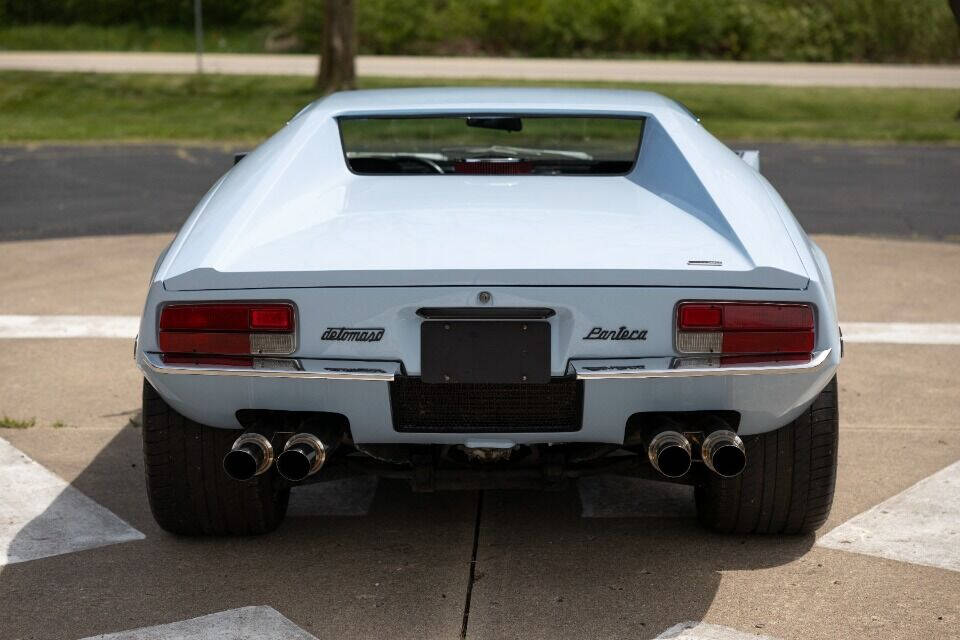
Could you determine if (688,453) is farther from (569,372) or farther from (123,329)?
(123,329)

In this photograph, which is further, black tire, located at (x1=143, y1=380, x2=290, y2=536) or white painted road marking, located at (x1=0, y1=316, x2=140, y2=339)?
white painted road marking, located at (x1=0, y1=316, x2=140, y2=339)

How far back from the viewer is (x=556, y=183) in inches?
173

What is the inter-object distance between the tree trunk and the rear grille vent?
17.4 meters

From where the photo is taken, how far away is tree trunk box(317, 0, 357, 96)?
66.8 feet

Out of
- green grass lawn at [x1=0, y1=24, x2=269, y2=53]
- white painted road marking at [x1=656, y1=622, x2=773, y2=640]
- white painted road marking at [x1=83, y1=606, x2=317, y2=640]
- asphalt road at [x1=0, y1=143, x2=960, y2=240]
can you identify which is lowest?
green grass lawn at [x1=0, y1=24, x2=269, y2=53]

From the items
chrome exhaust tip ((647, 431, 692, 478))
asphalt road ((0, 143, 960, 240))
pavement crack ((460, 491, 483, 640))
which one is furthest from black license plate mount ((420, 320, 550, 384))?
asphalt road ((0, 143, 960, 240))

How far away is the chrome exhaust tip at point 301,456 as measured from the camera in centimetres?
350

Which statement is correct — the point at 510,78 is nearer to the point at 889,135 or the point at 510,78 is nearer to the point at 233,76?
the point at 233,76

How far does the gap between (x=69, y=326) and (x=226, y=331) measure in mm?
3810

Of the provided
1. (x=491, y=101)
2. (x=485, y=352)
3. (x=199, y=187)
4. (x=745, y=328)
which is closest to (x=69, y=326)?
(x=491, y=101)

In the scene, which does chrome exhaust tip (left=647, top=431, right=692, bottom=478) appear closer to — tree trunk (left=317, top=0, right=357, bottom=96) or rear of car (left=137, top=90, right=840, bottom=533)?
rear of car (left=137, top=90, right=840, bottom=533)

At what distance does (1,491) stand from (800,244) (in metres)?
2.77

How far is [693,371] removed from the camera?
11.3 feet

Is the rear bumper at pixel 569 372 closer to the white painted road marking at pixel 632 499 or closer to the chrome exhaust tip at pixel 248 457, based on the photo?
the chrome exhaust tip at pixel 248 457
